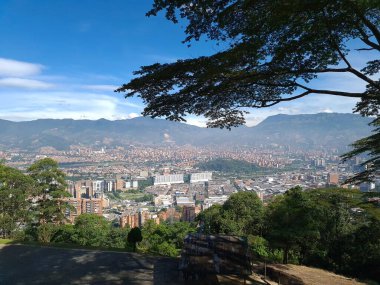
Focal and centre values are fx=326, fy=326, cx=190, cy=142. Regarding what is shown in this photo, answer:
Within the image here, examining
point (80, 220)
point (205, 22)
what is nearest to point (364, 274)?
point (205, 22)

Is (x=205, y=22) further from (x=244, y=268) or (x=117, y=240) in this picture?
(x=117, y=240)

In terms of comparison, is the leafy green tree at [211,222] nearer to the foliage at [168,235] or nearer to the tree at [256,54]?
the foliage at [168,235]

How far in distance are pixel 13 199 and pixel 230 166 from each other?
277 feet

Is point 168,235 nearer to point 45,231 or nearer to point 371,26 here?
point 45,231

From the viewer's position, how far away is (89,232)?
15.3 m

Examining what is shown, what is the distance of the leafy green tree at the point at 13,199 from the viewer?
14.5 m

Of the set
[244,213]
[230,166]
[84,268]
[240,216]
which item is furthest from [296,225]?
[230,166]

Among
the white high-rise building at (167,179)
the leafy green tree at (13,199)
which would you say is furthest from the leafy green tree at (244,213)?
the white high-rise building at (167,179)

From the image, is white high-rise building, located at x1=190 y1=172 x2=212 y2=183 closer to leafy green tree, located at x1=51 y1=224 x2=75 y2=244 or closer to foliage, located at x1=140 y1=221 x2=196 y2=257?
foliage, located at x1=140 y1=221 x2=196 y2=257

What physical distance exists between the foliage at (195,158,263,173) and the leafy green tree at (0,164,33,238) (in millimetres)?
77674

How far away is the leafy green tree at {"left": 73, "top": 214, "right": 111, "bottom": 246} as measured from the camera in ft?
48.4

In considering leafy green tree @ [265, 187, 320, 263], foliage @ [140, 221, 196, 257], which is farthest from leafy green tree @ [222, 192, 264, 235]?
leafy green tree @ [265, 187, 320, 263]

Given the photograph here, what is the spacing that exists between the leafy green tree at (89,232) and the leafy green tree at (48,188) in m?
1.17

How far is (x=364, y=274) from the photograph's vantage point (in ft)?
30.8
